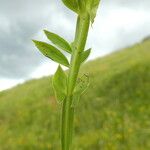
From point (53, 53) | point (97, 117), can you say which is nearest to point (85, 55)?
point (53, 53)

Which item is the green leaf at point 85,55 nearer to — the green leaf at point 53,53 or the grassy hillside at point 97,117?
the green leaf at point 53,53

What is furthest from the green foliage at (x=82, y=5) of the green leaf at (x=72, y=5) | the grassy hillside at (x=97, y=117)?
the grassy hillside at (x=97, y=117)

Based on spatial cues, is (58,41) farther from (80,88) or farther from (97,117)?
(97,117)

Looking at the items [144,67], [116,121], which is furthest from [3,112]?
[116,121]

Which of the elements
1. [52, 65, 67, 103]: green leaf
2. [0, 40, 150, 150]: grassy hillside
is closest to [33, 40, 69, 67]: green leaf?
[52, 65, 67, 103]: green leaf

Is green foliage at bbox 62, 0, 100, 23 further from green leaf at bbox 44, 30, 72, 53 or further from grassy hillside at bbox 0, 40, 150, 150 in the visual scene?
grassy hillside at bbox 0, 40, 150, 150

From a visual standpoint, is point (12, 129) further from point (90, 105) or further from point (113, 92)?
point (113, 92)
